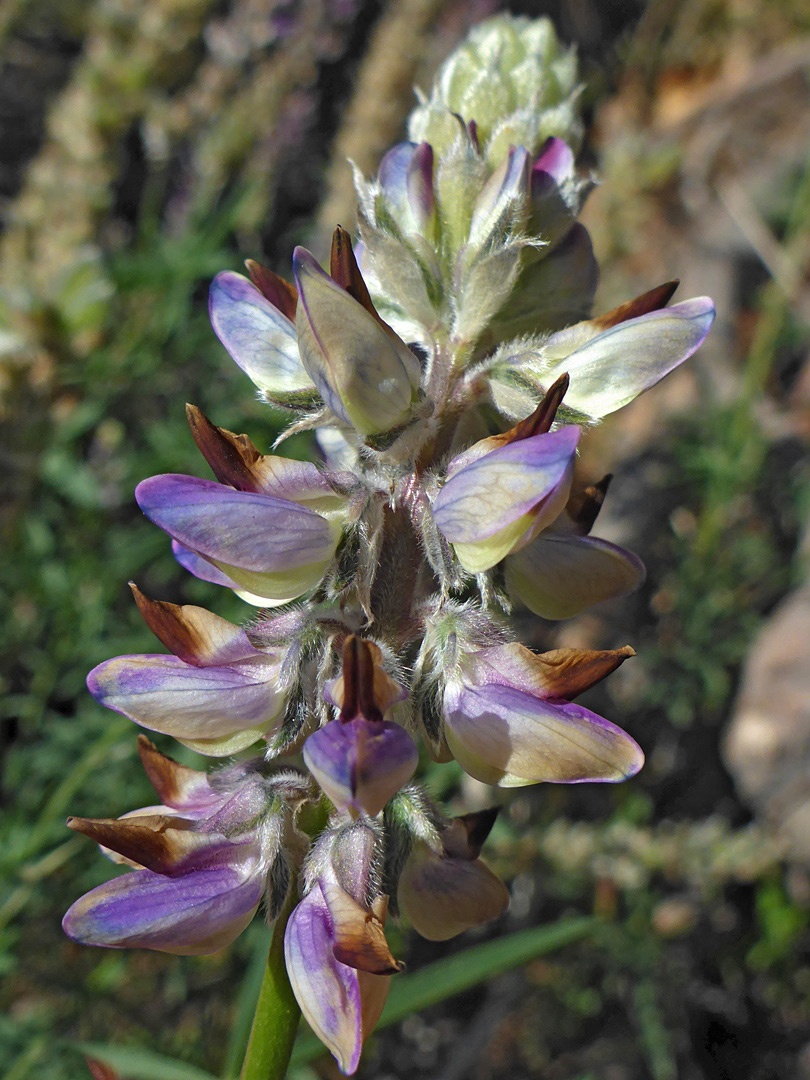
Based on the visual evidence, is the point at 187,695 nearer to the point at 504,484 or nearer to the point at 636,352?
the point at 504,484

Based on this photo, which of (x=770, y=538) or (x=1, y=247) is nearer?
(x=1, y=247)

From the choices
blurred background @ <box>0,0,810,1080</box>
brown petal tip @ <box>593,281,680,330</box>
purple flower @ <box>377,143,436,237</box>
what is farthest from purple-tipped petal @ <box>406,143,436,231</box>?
blurred background @ <box>0,0,810,1080</box>

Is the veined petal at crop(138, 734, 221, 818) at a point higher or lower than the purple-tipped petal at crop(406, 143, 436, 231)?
lower

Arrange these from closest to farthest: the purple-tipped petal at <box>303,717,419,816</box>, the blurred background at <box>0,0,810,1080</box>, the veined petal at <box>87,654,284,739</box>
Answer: the purple-tipped petal at <box>303,717,419,816</box> < the veined petal at <box>87,654,284,739</box> < the blurred background at <box>0,0,810,1080</box>

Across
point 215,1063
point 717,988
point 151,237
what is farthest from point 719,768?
point 151,237

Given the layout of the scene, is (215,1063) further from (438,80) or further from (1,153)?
(1,153)

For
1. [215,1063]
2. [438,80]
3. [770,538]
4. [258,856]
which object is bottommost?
[770,538]

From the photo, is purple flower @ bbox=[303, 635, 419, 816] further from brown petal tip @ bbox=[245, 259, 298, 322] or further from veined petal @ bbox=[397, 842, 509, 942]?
brown petal tip @ bbox=[245, 259, 298, 322]
